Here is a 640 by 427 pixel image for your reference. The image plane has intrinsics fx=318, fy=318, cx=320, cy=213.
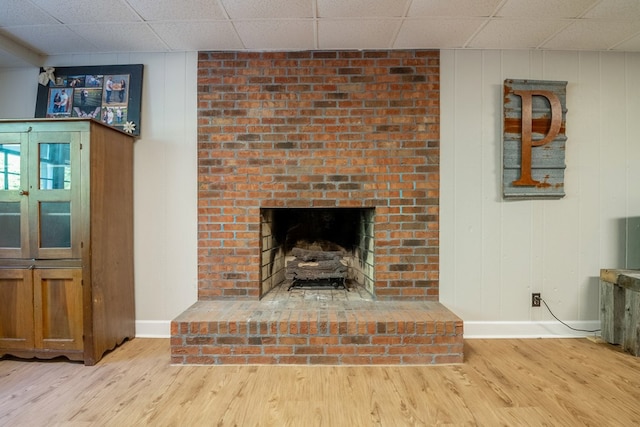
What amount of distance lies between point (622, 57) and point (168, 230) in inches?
147

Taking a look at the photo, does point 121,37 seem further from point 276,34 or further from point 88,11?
point 276,34

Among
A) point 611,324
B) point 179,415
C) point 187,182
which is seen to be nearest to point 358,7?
point 187,182

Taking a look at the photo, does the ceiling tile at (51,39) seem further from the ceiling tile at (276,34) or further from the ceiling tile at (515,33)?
the ceiling tile at (515,33)

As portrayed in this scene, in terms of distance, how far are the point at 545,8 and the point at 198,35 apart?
2.21 metres

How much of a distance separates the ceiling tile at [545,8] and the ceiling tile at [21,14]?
9.28 feet

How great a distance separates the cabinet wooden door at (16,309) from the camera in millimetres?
2010

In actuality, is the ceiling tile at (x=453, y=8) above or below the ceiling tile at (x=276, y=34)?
above

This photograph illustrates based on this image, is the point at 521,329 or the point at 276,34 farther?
the point at 521,329

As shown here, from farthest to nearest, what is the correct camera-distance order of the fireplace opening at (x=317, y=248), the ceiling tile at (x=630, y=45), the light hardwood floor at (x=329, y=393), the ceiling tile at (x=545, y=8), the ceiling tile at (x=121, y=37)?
1. the fireplace opening at (x=317, y=248)
2. the ceiling tile at (x=630, y=45)
3. the ceiling tile at (x=121, y=37)
4. the ceiling tile at (x=545, y=8)
5. the light hardwood floor at (x=329, y=393)

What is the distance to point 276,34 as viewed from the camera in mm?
2176

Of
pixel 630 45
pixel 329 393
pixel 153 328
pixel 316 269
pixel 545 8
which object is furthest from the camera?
pixel 316 269

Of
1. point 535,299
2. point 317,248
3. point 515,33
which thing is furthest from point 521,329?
point 515,33

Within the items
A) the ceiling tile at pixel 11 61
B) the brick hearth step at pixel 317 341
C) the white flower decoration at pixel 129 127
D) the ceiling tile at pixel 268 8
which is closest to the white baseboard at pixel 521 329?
the brick hearth step at pixel 317 341

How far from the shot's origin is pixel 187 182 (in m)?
2.45
